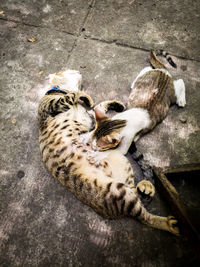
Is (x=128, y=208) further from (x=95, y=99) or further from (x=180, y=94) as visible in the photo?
(x=180, y=94)

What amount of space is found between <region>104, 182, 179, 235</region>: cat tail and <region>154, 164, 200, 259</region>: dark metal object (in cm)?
17

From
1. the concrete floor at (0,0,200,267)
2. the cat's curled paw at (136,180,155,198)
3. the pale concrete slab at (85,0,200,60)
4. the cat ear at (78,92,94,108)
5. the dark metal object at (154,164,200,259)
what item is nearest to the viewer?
the dark metal object at (154,164,200,259)

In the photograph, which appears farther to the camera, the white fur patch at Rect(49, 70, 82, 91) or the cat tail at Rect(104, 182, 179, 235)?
the white fur patch at Rect(49, 70, 82, 91)

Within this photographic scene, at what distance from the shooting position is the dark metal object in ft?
5.74

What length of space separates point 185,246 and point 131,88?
234 cm

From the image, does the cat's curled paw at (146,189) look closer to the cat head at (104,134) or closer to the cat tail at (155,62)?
the cat head at (104,134)

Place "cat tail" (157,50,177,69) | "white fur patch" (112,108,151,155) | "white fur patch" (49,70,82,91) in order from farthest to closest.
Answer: "cat tail" (157,50,177,69) < "white fur patch" (49,70,82,91) < "white fur patch" (112,108,151,155)

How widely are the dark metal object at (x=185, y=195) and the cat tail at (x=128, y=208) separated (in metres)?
0.17

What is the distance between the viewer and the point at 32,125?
3016mm

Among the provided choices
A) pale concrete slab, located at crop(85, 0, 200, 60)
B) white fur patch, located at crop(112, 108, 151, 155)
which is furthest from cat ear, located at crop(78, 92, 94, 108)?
pale concrete slab, located at crop(85, 0, 200, 60)

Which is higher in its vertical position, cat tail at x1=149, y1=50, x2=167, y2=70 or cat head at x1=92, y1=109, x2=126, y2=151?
cat tail at x1=149, y1=50, x2=167, y2=70

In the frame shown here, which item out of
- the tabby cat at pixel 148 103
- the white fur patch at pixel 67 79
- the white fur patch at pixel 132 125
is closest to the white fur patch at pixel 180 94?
the tabby cat at pixel 148 103

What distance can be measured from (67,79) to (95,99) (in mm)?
567

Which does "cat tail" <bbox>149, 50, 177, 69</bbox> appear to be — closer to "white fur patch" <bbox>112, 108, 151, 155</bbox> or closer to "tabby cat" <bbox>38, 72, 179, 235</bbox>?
"white fur patch" <bbox>112, 108, 151, 155</bbox>
